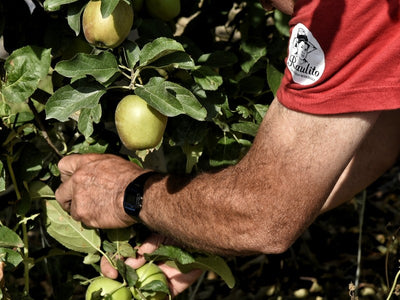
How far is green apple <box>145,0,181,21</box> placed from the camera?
1.73 metres

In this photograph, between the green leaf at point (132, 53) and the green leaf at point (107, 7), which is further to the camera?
the green leaf at point (132, 53)

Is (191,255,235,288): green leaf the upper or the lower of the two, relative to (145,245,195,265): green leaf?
lower

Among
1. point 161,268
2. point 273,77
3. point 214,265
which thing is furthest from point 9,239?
point 273,77

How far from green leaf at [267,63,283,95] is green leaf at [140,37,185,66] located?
44 centimetres

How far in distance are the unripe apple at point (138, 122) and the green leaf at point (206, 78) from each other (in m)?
0.16

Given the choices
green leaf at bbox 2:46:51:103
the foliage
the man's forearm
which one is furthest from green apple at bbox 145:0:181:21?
the man's forearm

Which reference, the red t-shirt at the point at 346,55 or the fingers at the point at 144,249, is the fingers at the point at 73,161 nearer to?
the fingers at the point at 144,249

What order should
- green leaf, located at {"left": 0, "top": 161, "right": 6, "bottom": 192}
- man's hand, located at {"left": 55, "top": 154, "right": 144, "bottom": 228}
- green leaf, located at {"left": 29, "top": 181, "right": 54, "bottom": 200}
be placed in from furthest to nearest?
green leaf, located at {"left": 29, "top": 181, "right": 54, "bottom": 200} → man's hand, located at {"left": 55, "top": 154, "right": 144, "bottom": 228} → green leaf, located at {"left": 0, "top": 161, "right": 6, "bottom": 192}

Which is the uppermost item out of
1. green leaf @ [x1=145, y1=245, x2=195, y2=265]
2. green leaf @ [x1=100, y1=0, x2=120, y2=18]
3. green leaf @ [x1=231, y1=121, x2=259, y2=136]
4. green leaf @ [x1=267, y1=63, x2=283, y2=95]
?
green leaf @ [x1=100, y1=0, x2=120, y2=18]

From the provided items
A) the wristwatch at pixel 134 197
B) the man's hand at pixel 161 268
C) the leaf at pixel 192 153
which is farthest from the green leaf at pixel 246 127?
the man's hand at pixel 161 268

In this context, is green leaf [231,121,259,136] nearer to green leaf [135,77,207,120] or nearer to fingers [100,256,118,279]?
green leaf [135,77,207,120]

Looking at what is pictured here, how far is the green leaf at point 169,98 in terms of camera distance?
1454 millimetres

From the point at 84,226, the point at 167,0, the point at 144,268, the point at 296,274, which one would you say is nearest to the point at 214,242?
the point at 144,268

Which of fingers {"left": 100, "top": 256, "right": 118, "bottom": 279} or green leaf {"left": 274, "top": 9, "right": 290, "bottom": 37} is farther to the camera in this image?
green leaf {"left": 274, "top": 9, "right": 290, "bottom": 37}
